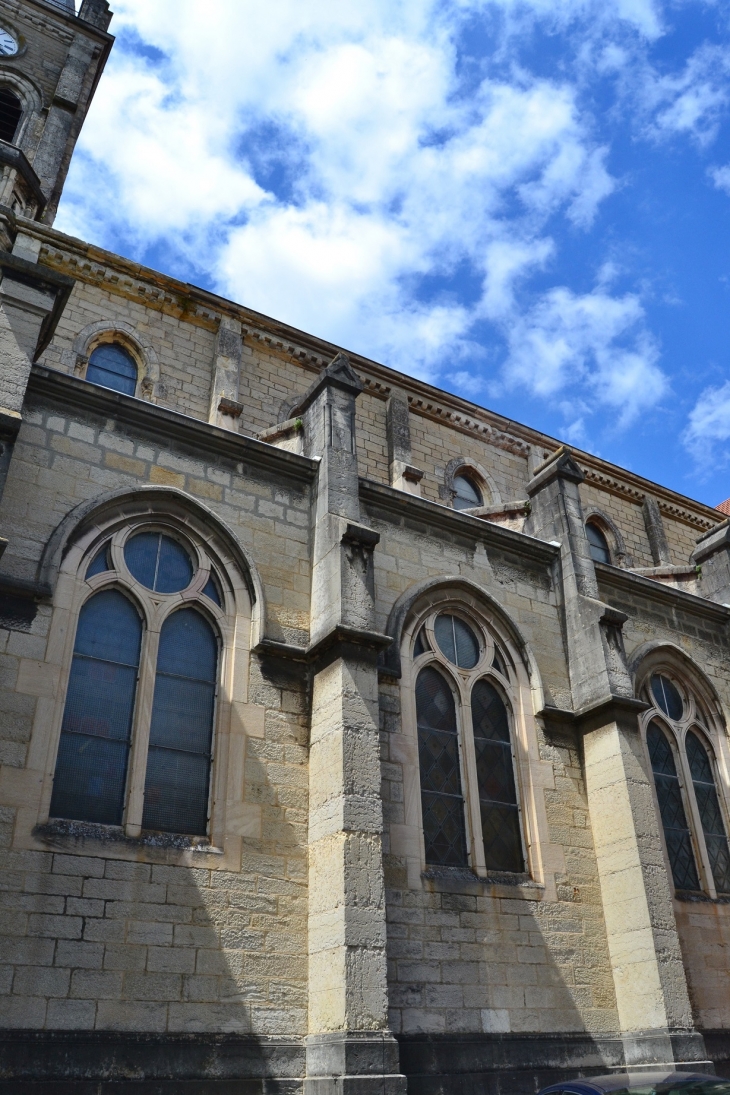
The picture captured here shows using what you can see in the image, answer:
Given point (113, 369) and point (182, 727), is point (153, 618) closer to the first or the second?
point (182, 727)

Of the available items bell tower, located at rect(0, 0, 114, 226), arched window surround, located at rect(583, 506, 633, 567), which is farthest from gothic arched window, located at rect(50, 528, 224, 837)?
arched window surround, located at rect(583, 506, 633, 567)

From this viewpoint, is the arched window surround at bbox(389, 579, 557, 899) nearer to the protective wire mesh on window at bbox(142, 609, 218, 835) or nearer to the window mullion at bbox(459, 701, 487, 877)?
the window mullion at bbox(459, 701, 487, 877)

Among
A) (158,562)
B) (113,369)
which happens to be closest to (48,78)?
(113,369)

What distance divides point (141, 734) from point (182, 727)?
1.42 ft

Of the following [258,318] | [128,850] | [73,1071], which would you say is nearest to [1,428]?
[128,850]

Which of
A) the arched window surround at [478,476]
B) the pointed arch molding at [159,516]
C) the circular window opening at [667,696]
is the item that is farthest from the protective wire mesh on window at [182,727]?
the arched window surround at [478,476]

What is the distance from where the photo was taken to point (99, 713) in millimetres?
8086

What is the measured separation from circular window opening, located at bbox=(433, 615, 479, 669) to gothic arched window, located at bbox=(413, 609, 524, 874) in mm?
13

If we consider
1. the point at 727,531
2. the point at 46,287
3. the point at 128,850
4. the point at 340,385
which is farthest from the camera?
the point at 727,531

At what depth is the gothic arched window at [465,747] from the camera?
9.52 metres

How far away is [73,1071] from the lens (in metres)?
6.53

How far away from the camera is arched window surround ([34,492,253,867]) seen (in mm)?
7875

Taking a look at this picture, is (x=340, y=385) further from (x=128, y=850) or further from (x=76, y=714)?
(x=128, y=850)

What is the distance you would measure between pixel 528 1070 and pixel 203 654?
495cm
